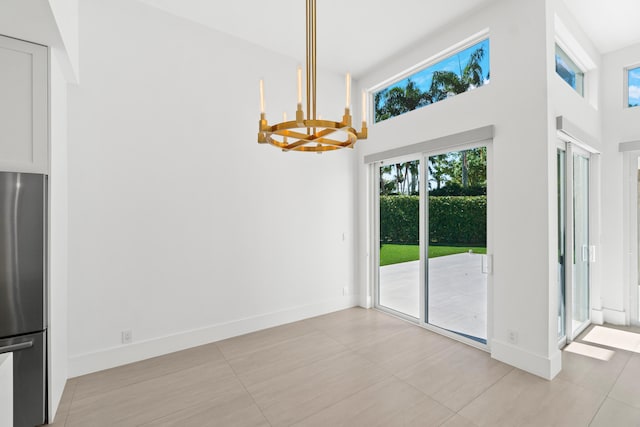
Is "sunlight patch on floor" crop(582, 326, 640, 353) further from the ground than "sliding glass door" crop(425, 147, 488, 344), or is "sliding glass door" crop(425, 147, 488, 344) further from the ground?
"sliding glass door" crop(425, 147, 488, 344)

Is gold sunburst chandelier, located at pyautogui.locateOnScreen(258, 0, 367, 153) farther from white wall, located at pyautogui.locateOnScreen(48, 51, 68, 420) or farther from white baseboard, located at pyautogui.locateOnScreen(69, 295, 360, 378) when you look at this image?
white baseboard, located at pyautogui.locateOnScreen(69, 295, 360, 378)

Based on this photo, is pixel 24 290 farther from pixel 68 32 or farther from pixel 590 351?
pixel 590 351

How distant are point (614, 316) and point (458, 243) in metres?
2.40

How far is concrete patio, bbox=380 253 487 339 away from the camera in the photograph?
3.23 m

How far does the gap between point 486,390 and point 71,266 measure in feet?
12.0

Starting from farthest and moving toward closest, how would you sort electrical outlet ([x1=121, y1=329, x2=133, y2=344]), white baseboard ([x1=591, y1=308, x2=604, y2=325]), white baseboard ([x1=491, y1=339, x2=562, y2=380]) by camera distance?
white baseboard ([x1=591, y1=308, x2=604, y2=325]) → electrical outlet ([x1=121, y1=329, x2=133, y2=344]) → white baseboard ([x1=491, y1=339, x2=562, y2=380])

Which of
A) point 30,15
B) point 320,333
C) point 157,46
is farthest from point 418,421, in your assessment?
point 157,46

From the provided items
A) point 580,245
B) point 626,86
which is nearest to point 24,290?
point 580,245

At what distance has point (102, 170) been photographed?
9.04 ft

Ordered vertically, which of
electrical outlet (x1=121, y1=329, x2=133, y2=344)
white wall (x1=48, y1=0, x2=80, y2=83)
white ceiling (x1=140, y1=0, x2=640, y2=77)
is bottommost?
electrical outlet (x1=121, y1=329, x2=133, y2=344)

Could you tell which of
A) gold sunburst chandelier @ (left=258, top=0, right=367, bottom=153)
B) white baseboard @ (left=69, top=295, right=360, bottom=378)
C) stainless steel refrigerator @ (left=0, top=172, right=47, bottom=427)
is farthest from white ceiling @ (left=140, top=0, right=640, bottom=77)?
white baseboard @ (left=69, top=295, right=360, bottom=378)

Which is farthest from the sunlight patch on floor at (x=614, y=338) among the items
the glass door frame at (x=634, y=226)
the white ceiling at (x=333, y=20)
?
the white ceiling at (x=333, y=20)

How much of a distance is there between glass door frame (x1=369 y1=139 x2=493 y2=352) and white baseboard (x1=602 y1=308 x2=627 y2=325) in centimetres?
209

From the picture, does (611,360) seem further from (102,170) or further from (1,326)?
(102,170)
